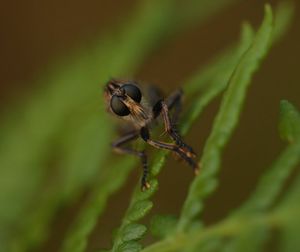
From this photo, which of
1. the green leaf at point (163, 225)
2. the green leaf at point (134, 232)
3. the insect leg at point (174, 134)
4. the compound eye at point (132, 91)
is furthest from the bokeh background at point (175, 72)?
the green leaf at point (163, 225)

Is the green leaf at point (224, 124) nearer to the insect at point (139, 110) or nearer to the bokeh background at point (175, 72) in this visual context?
the insect at point (139, 110)

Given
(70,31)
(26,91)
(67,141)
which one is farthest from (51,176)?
(70,31)

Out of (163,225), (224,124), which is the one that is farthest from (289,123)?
(163,225)

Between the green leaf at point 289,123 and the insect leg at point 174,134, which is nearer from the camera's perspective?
the green leaf at point 289,123

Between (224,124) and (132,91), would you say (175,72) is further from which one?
(224,124)

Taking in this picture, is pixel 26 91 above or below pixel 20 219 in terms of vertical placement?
above

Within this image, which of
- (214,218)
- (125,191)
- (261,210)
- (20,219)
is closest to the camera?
(261,210)

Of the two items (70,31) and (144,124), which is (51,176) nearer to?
(144,124)
